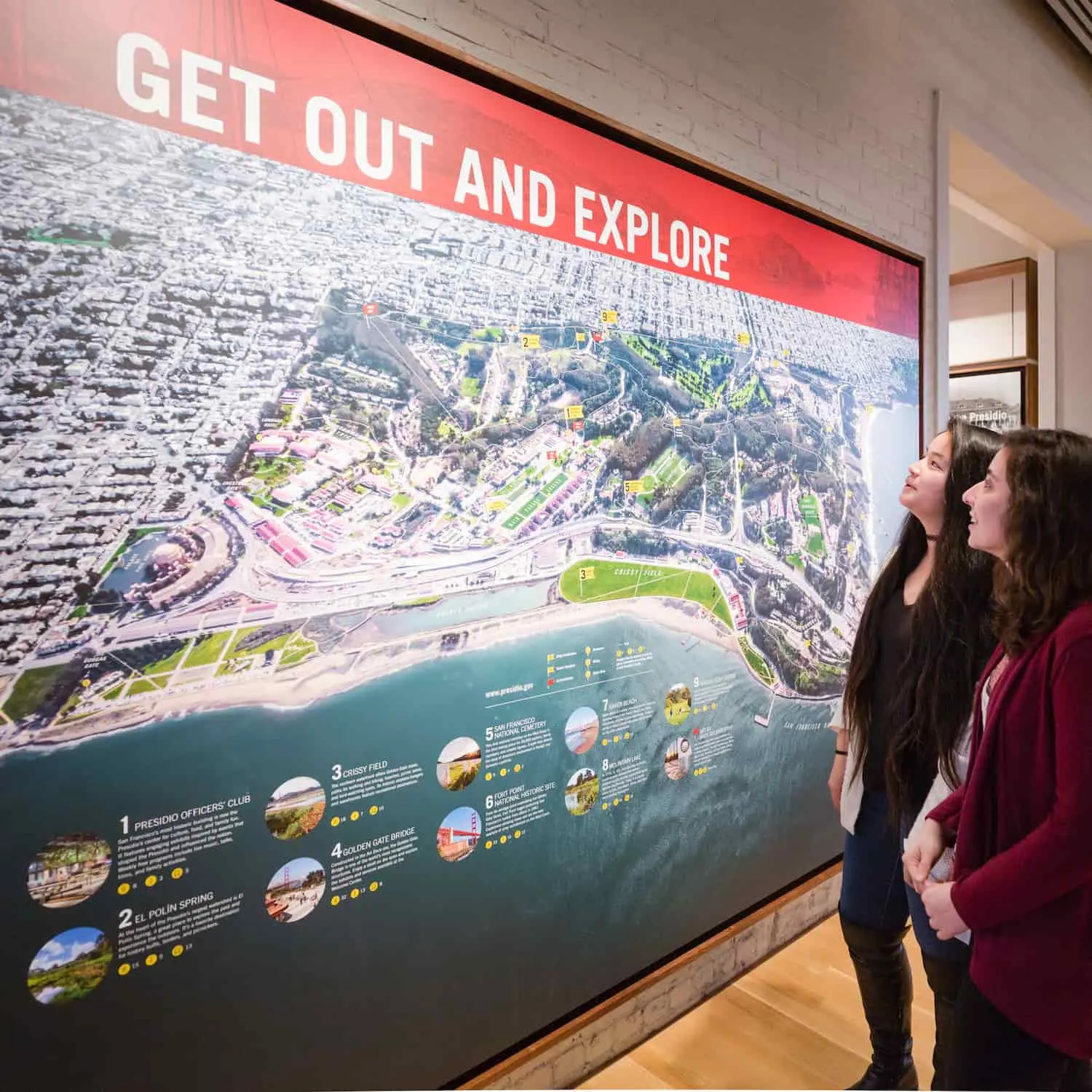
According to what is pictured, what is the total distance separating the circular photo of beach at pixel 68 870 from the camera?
106 centimetres

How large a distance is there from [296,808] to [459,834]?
0.36 meters

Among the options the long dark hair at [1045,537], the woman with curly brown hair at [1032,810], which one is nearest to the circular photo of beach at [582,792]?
the woman with curly brown hair at [1032,810]

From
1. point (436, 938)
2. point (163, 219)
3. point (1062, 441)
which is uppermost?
point (163, 219)

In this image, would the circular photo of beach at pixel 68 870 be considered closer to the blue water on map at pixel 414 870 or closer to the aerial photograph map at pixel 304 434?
the blue water on map at pixel 414 870

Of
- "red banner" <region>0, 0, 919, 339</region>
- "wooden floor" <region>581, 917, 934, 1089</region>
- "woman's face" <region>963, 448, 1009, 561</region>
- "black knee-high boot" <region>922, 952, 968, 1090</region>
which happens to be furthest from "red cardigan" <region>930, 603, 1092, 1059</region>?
"red banner" <region>0, 0, 919, 339</region>

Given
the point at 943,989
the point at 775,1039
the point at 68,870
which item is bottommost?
the point at 775,1039

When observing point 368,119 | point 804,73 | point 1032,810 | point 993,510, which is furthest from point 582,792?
point 804,73

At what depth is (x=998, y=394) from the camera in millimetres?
4539

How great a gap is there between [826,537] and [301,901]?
6.11ft

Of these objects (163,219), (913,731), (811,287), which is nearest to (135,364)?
(163,219)

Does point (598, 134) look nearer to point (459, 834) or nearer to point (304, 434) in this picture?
point (304, 434)

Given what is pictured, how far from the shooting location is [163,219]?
3.71 ft

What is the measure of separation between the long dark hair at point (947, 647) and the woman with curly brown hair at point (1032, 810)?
298 mm

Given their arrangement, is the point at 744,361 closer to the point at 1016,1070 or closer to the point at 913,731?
the point at 913,731
